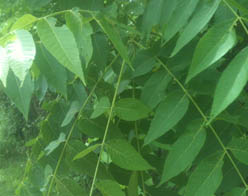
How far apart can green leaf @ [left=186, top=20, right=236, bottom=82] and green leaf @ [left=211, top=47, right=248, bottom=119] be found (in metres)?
0.04

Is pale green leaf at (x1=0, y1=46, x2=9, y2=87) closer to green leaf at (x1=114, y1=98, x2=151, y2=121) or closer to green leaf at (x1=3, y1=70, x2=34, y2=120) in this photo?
green leaf at (x1=3, y1=70, x2=34, y2=120)

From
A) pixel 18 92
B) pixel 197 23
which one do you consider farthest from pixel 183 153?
pixel 18 92

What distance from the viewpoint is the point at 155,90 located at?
1039 mm

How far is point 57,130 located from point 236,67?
2.48ft

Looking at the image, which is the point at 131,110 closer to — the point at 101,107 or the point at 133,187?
the point at 101,107

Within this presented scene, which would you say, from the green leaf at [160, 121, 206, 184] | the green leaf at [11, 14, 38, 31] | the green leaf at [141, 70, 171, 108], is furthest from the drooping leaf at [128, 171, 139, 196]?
the green leaf at [11, 14, 38, 31]

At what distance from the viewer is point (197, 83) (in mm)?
996

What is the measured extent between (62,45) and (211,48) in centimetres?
33

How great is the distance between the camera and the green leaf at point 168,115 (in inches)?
34.4

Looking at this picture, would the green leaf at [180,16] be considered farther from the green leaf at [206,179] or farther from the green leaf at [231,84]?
the green leaf at [206,179]

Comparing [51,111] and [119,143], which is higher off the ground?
[119,143]

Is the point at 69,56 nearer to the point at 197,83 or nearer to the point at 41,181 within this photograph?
the point at 197,83

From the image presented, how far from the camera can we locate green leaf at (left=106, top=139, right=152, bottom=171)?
0.86 meters

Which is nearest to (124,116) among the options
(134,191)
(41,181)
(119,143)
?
(119,143)
